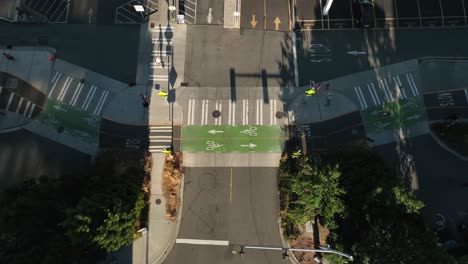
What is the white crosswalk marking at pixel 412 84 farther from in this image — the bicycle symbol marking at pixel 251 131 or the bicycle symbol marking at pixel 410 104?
the bicycle symbol marking at pixel 251 131

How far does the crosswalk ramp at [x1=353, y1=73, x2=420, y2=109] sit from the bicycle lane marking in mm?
41704

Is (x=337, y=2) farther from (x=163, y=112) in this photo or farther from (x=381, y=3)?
(x=163, y=112)

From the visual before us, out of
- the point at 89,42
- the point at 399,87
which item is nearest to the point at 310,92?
the point at 399,87

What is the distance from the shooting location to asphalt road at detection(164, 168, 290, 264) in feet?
152

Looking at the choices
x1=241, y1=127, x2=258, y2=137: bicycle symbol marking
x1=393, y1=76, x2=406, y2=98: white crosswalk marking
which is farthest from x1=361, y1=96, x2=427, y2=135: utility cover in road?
x1=241, y1=127, x2=258, y2=137: bicycle symbol marking

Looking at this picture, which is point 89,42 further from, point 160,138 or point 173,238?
point 173,238

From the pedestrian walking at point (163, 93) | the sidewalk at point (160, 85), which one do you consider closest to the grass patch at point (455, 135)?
the sidewalk at point (160, 85)

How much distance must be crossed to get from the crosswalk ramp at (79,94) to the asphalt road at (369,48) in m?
32.4

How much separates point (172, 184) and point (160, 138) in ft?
24.5

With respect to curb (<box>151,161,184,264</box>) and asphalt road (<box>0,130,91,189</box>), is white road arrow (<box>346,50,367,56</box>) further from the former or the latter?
asphalt road (<box>0,130,91,189</box>)

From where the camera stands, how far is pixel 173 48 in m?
55.1

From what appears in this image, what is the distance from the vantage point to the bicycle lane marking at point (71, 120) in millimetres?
51025

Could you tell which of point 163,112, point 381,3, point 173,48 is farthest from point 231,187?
point 381,3

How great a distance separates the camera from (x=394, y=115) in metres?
50.9
